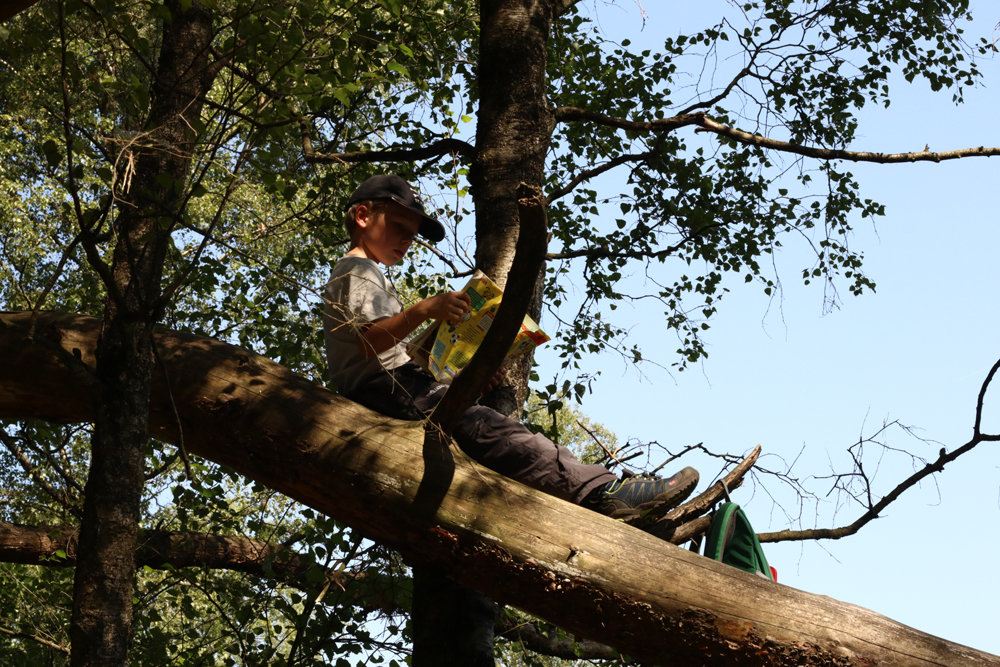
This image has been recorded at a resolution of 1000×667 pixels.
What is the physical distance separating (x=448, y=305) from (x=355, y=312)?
1.41ft

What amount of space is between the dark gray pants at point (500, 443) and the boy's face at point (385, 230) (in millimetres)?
574

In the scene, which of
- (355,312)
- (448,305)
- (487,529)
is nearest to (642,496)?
(487,529)

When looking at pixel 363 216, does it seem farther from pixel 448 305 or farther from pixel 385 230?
pixel 448 305

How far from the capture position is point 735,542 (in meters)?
3.18

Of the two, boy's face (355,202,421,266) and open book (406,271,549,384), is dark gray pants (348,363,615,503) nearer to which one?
open book (406,271,549,384)

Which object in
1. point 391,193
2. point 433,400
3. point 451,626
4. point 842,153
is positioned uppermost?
point 842,153

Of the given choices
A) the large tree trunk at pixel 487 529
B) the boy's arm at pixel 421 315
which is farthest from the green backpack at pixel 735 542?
the boy's arm at pixel 421 315

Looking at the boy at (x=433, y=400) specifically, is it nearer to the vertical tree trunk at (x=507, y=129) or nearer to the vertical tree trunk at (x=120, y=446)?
the vertical tree trunk at (x=507, y=129)

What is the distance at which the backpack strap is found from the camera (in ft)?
10.2

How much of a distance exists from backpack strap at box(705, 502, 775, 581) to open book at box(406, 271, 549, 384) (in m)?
0.98

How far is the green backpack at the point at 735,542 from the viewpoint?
310 cm

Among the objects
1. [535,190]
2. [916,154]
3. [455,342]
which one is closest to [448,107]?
[916,154]

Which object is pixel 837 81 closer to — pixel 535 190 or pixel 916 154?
pixel 916 154

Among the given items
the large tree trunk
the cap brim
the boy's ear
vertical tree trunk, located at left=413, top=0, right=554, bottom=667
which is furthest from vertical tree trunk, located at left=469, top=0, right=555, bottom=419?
the large tree trunk
